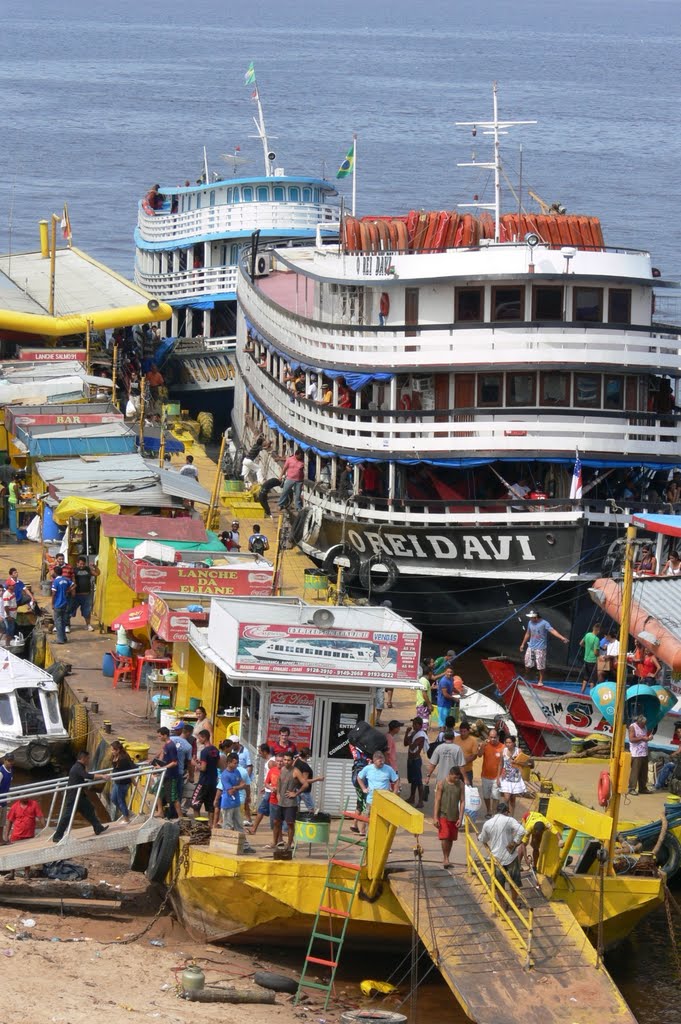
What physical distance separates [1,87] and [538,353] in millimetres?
115914

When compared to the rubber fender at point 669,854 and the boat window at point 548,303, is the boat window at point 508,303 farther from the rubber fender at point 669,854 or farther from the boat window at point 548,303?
the rubber fender at point 669,854

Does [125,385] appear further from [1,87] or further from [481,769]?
[1,87]

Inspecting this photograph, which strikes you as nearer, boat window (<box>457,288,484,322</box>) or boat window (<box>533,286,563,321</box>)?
boat window (<box>533,286,563,321</box>)

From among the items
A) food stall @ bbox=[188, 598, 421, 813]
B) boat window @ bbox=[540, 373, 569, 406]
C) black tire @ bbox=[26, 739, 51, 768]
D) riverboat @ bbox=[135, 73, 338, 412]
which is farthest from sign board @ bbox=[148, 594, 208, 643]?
riverboat @ bbox=[135, 73, 338, 412]

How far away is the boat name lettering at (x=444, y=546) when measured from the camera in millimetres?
32188

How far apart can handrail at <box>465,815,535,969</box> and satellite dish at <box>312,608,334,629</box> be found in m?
2.77

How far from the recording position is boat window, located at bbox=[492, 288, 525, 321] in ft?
109

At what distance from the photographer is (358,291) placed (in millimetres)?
35094

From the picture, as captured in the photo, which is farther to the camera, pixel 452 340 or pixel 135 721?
pixel 452 340

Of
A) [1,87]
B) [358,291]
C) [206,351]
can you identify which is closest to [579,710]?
[358,291]

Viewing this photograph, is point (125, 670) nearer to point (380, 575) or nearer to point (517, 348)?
point (380, 575)

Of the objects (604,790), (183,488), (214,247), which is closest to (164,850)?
(604,790)

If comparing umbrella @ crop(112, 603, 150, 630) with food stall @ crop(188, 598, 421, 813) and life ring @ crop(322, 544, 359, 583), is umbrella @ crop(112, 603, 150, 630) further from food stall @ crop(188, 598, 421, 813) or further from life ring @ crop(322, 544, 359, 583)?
food stall @ crop(188, 598, 421, 813)

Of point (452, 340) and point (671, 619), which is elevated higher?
point (452, 340)
